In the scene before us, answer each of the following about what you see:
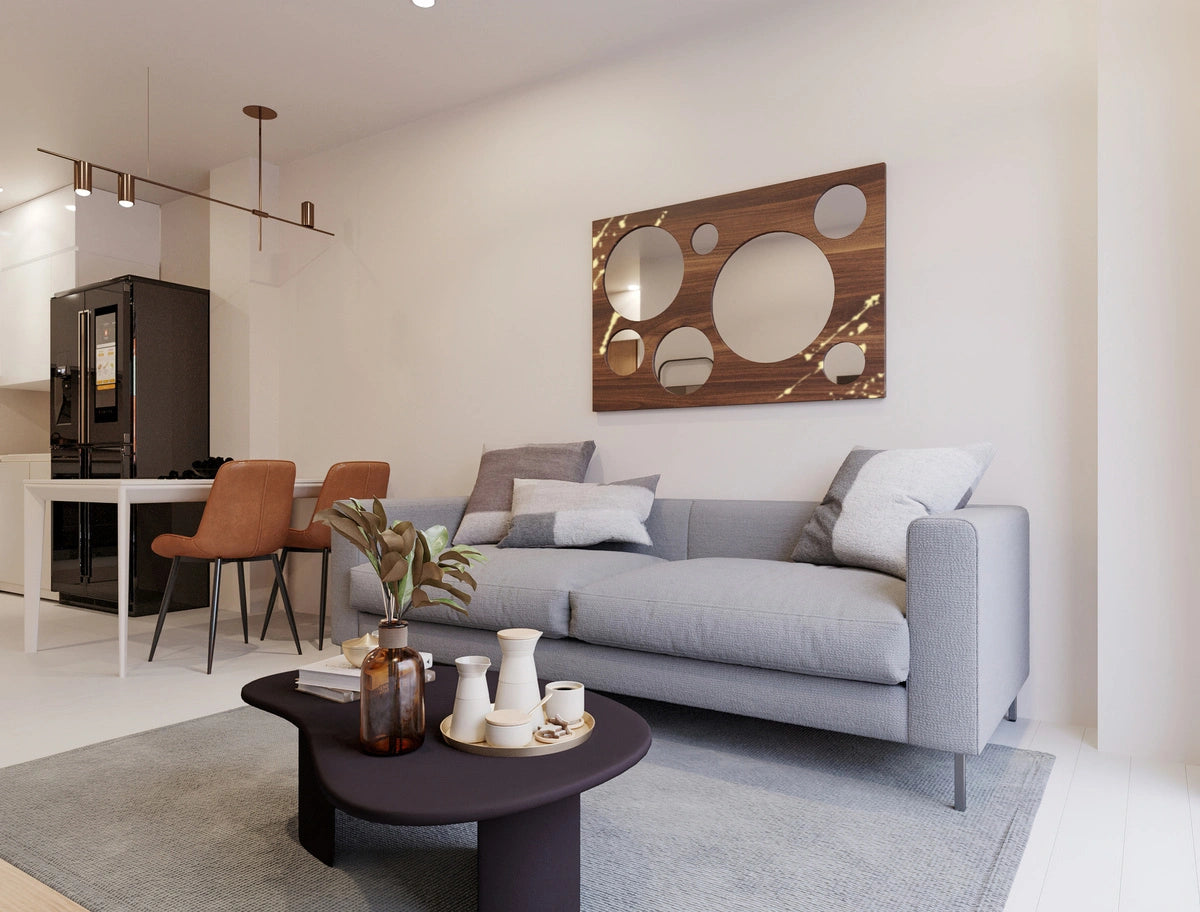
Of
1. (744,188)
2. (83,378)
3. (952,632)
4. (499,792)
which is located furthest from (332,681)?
(83,378)

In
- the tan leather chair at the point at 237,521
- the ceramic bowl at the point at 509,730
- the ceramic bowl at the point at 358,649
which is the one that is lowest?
the ceramic bowl at the point at 509,730

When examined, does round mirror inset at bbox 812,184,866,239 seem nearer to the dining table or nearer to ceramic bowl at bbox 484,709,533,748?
ceramic bowl at bbox 484,709,533,748

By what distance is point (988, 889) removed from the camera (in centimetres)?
154

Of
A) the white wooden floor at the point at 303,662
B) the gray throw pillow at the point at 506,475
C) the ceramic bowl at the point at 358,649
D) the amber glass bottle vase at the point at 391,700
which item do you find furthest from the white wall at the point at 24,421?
the amber glass bottle vase at the point at 391,700

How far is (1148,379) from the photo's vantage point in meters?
2.30

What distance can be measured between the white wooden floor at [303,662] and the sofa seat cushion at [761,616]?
1.60 feet

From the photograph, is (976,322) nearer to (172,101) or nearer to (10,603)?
(172,101)

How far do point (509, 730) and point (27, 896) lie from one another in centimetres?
97

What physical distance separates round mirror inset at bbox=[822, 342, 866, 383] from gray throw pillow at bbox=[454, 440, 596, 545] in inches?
40.8

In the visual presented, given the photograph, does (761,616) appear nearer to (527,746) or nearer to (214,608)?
(527,746)

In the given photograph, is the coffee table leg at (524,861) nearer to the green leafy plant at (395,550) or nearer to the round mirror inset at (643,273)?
the green leafy plant at (395,550)

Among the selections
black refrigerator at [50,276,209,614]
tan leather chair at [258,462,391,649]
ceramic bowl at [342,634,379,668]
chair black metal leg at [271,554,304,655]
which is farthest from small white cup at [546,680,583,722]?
black refrigerator at [50,276,209,614]

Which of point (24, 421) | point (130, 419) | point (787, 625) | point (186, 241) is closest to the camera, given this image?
point (787, 625)

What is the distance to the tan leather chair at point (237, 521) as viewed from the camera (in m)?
3.34
